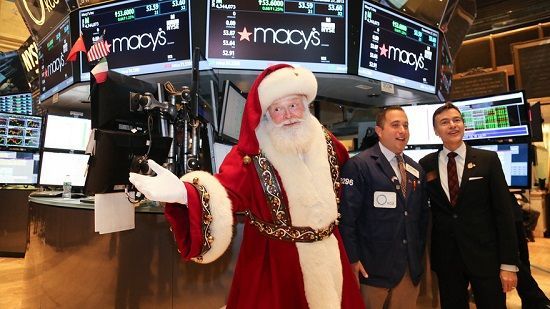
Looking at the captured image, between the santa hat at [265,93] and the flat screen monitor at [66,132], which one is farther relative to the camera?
the flat screen monitor at [66,132]

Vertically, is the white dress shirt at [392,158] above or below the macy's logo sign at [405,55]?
below

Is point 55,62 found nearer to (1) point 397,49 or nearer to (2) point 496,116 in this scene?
(1) point 397,49

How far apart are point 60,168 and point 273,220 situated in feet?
10.4

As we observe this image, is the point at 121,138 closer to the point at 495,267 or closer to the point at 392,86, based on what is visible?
the point at 495,267

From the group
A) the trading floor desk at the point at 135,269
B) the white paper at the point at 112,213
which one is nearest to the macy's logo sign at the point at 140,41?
the trading floor desk at the point at 135,269

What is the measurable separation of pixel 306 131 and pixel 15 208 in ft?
18.5

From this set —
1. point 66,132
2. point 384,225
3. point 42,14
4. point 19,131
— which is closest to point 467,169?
point 384,225

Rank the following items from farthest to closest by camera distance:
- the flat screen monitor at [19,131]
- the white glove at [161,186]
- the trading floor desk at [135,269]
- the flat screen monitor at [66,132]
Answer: the flat screen monitor at [19,131]
the flat screen monitor at [66,132]
the trading floor desk at [135,269]
the white glove at [161,186]

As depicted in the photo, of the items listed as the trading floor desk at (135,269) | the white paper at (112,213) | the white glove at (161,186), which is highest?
the white glove at (161,186)

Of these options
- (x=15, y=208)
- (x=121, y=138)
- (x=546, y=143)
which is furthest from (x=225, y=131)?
(x=546, y=143)

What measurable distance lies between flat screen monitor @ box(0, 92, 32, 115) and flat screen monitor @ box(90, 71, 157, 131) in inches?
210

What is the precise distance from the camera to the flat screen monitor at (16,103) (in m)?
6.20

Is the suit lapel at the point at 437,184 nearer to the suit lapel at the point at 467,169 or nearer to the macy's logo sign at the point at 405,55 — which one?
the suit lapel at the point at 467,169

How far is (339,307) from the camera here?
1.45 m
